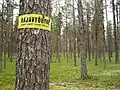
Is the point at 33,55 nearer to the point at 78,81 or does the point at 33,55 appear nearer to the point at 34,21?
the point at 34,21

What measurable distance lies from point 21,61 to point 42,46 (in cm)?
38

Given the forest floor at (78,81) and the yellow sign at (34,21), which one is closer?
the yellow sign at (34,21)

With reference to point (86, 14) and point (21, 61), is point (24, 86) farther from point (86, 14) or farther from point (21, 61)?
point (86, 14)

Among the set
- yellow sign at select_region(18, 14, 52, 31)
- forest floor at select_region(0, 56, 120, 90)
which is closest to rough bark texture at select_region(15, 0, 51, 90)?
yellow sign at select_region(18, 14, 52, 31)

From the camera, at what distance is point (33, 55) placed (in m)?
3.38

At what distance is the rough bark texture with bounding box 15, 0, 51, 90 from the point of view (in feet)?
11.0

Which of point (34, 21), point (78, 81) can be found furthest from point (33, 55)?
point (78, 81)

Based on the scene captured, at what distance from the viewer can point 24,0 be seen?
3520mm

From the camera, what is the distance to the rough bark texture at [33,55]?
11.0 feet

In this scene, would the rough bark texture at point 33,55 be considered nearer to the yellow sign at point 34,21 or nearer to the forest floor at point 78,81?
the yellow sign at point 34,21

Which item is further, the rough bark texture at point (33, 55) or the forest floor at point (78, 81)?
the forest floor at point (78, 81)

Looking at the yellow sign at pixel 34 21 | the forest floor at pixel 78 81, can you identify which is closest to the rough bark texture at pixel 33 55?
the yellow sign at pixel 34 21

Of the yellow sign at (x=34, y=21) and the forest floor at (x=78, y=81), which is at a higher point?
the yellow sign at (x=34, y=21)

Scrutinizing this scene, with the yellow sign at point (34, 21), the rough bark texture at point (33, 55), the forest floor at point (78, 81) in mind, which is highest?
the yellow sign at point (34, 21)
